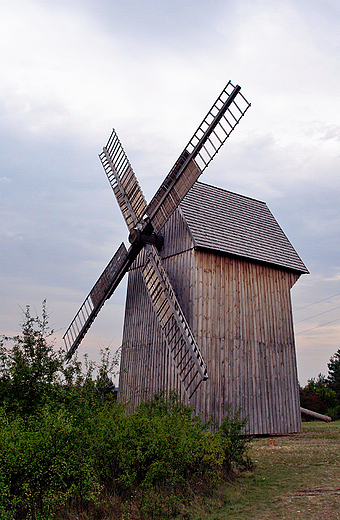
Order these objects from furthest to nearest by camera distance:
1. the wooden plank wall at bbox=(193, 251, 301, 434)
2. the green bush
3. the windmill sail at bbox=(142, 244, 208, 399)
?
1. the wooden plank wall at bbox=(193, 251, 301, 434)
2. the windmill sail at bbox=(142, 244, 208, 399)
3. the green bush

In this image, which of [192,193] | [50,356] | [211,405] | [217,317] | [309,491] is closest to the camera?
[309,491]

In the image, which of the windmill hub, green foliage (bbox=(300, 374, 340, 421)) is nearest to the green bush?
the windmill hub

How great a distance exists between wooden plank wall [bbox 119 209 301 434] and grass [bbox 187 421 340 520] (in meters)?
3.27

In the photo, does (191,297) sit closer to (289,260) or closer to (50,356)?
(289,260)

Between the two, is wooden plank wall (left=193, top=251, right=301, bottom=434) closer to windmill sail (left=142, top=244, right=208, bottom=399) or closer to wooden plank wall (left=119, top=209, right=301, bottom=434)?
wooden plank wall (left=119, top=209, right=301, bottom=434)

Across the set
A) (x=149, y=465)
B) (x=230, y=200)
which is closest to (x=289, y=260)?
(x=230, y=200)

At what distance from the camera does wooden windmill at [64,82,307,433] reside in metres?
13.1

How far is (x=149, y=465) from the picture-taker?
618 centimetres

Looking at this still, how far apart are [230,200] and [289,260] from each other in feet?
11.2

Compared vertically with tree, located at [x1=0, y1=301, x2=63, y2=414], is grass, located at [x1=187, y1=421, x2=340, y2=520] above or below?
below

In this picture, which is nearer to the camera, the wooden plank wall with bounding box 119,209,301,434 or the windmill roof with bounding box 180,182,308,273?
the wooden plank wall with bounding box 119,209,301,434

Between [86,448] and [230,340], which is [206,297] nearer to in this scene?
[230,340]

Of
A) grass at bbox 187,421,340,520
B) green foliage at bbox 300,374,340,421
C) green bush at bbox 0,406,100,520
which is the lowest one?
grass at bbox 187,421,340,520

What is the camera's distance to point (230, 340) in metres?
14.0
